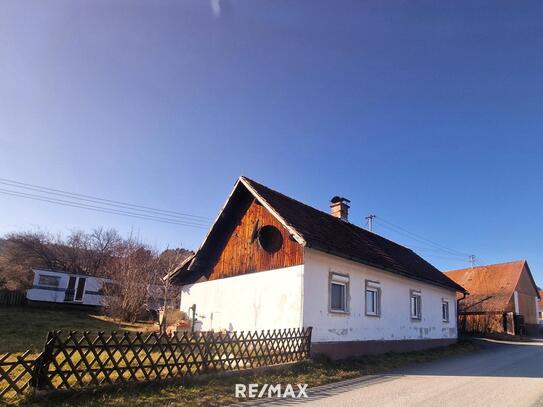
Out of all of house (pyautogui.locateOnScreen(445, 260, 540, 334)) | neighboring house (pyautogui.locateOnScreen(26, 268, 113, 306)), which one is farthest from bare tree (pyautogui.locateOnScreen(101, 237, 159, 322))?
house (pyautogui.locateOnScreen(445, 260, 540, 334))

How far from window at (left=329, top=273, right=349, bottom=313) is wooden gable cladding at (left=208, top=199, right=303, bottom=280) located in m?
1.86

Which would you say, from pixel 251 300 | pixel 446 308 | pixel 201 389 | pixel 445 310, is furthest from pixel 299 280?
pixel 446 308

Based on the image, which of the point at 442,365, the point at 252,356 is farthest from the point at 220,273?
the point at 442,365

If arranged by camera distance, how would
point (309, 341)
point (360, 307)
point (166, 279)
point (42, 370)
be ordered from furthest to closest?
point (166, 279), point (360, 307), point (309, 341), point (42, 370)

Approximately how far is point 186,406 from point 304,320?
6.14 meters

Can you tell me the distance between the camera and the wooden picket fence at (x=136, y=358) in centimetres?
739

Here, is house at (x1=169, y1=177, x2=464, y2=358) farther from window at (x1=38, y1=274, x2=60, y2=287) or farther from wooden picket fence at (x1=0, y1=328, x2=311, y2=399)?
window at (x1=38, y1=274, x2=60, y2=287)

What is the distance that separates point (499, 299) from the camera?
38344 millimetres

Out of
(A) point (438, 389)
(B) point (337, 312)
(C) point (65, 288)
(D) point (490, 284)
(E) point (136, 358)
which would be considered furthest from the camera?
(D) point (490, 284)

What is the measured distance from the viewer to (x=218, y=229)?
1781cm

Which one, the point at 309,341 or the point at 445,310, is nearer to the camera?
the point at 309,341

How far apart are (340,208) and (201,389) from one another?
1530cm

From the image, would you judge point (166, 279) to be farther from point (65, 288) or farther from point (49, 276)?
point (49, 276)

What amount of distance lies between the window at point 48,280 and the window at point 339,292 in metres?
29.3
